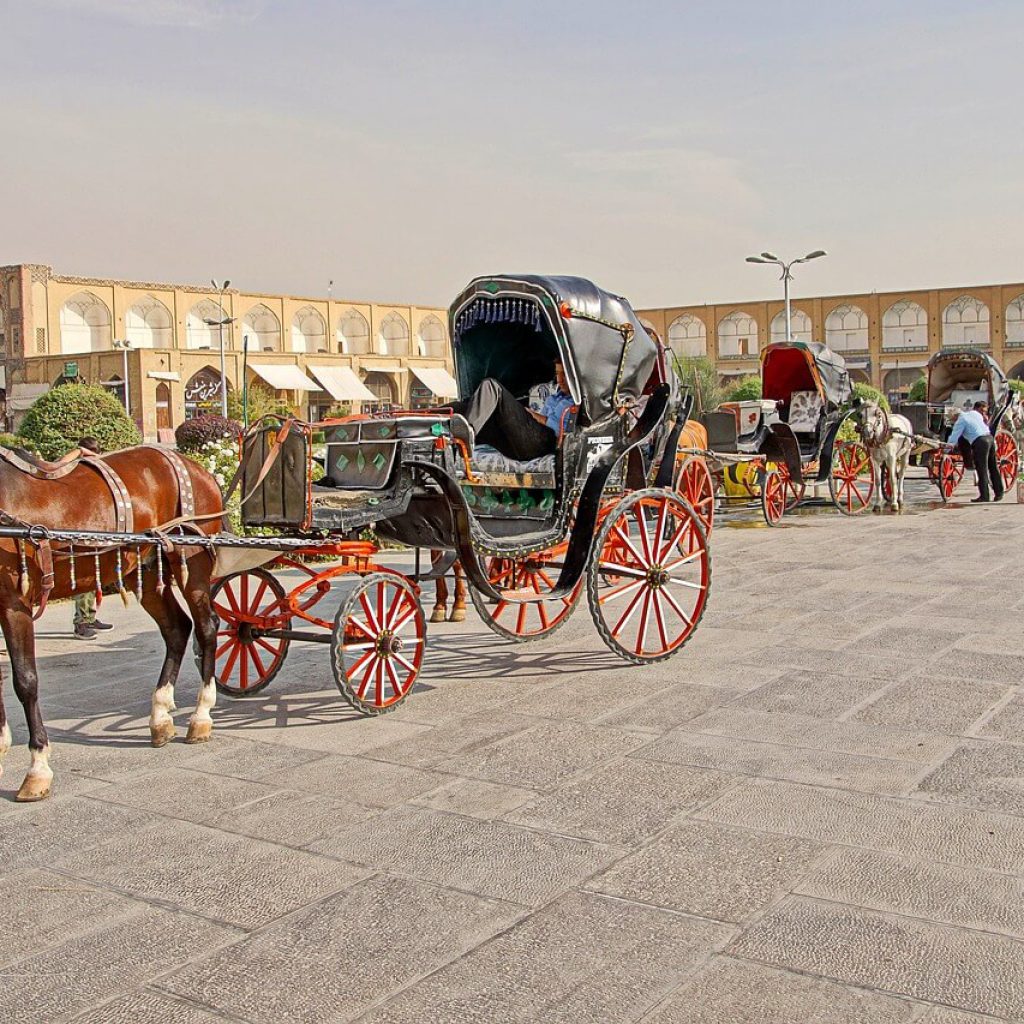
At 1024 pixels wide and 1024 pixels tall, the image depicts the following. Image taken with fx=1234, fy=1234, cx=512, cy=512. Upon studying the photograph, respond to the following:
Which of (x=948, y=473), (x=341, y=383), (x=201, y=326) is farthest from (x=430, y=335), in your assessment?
(x=948, y=473)

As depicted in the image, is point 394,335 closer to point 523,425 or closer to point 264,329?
point 264,329

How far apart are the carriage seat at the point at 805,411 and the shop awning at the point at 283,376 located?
138 ft

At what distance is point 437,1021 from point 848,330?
6306cm

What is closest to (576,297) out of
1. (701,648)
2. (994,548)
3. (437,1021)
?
(701,648)

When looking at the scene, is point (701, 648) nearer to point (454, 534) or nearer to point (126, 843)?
point (454, 534)

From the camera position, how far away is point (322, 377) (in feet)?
197

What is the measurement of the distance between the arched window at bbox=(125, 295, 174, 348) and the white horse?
49.2 metres

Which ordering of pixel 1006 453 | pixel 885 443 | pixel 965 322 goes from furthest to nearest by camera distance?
pixel 965 322, pixel 1006 453, pixel 885 443

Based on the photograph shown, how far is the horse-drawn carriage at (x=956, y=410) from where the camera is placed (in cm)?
1909

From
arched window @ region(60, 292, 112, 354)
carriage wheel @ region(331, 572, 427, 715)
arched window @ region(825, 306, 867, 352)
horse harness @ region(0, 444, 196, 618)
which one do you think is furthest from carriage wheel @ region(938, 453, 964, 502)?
arched window @ region(60, 292, 112, 354)

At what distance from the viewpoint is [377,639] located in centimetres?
613

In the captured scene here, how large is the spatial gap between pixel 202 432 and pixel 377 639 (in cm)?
1038

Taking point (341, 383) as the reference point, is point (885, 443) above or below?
below

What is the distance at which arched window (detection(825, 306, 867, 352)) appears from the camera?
205 ft
